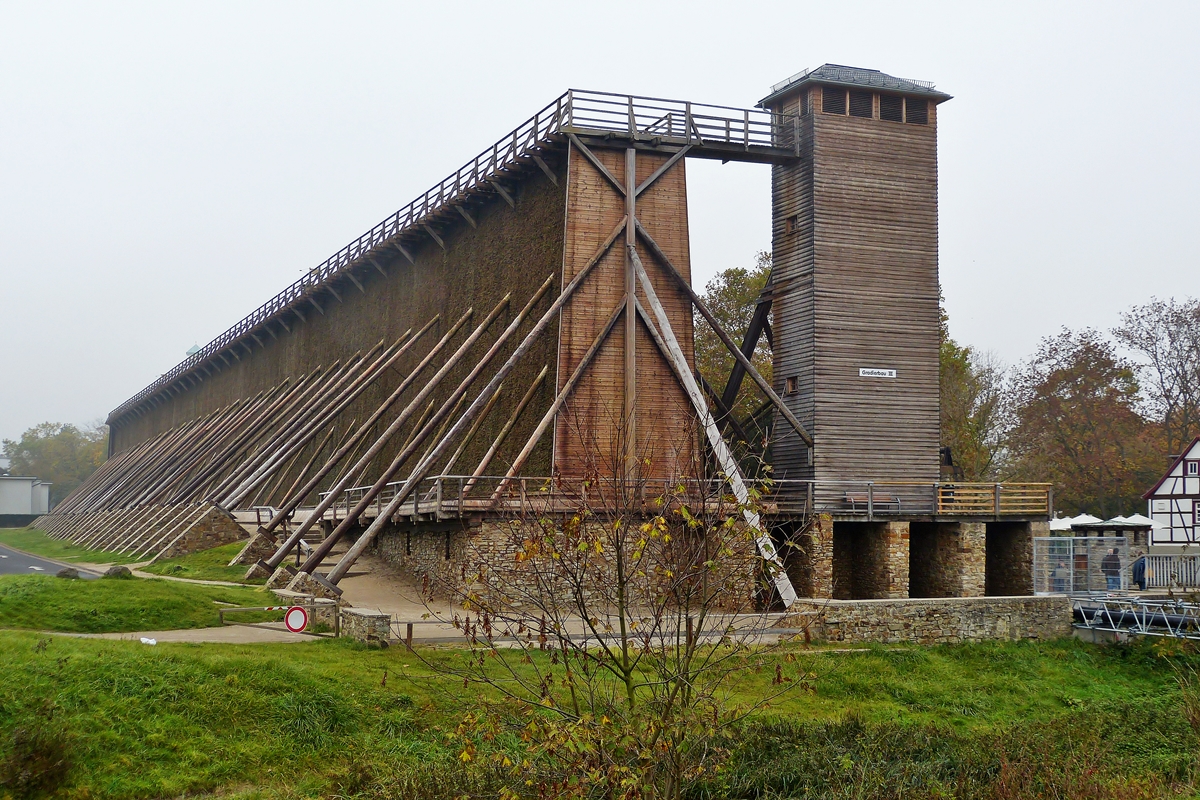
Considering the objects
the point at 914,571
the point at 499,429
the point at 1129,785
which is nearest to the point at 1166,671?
the point at 914,571

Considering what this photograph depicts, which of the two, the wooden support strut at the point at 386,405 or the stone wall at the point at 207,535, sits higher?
the wooden support strut at the point at 386,405

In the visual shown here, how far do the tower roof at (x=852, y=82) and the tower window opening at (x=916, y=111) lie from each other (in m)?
0.26

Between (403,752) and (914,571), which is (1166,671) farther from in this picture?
(403,752)

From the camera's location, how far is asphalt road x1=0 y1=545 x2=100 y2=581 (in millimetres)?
36622

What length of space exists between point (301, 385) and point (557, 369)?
24.6 meters

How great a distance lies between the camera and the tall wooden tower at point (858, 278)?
2992 cm

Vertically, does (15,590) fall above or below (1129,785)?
above

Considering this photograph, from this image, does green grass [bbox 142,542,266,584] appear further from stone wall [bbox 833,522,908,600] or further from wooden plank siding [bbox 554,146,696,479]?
stone wall [bbox 833,522,908,600]

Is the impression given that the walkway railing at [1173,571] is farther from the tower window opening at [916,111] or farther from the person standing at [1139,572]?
the tower window opening at [916,111]

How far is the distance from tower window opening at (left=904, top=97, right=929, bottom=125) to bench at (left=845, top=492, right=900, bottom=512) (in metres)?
10.5

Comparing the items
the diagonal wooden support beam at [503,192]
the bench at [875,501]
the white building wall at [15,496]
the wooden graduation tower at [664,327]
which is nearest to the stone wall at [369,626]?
the wooden graduation tower at [664,327]

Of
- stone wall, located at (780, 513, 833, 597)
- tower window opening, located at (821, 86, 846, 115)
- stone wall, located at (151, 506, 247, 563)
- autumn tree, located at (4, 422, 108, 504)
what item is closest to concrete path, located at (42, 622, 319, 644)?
stone wall, located at (780, 513, 833, 597)

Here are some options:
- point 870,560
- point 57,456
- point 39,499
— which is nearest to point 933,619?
point 870,560

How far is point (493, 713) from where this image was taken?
9664 millimetres
